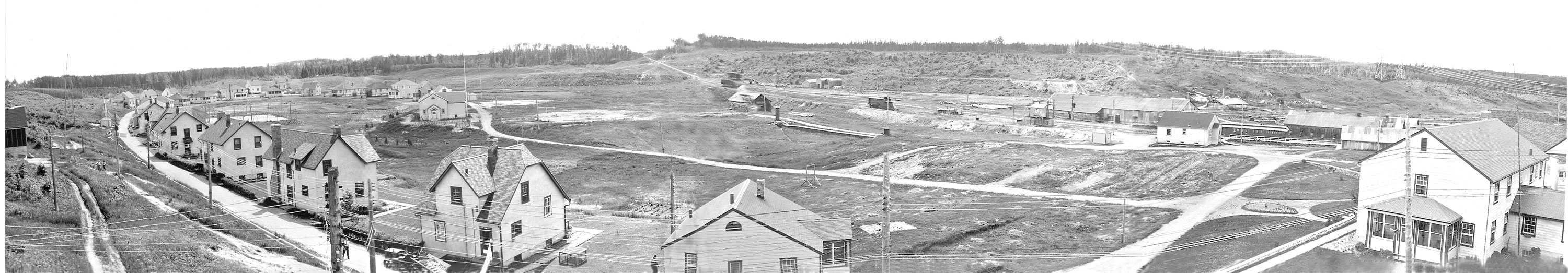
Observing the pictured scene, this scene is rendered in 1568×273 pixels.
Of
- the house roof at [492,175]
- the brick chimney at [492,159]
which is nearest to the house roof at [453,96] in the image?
the house roof at [492,175]

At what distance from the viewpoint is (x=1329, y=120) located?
43.6 meters

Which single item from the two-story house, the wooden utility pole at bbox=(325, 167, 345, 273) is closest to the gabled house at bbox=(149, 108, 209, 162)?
the wooden utility pole at bbox=(325, 167, 345, 273)

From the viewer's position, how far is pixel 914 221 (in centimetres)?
2628

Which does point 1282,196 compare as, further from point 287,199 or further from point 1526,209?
point 287,199

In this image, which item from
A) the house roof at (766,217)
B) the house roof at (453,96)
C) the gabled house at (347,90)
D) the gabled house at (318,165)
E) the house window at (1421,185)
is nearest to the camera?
the house roof at (766,217)

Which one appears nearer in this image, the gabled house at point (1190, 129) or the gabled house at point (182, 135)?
the gabled house at point (182, 135)

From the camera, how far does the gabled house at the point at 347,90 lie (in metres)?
50.8

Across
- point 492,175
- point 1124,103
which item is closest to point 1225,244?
point 492,175

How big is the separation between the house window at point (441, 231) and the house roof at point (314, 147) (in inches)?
254

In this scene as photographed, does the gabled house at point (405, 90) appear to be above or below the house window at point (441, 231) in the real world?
above

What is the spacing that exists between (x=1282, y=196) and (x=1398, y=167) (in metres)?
6.99

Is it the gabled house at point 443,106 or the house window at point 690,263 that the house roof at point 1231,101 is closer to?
the gabled house at point 443,106

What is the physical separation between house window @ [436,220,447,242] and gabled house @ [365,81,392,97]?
111 feet

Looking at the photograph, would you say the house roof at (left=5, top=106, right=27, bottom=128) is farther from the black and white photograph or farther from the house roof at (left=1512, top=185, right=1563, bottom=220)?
the house roof at (left=1512, top=185, right=1563, bottom=220)
